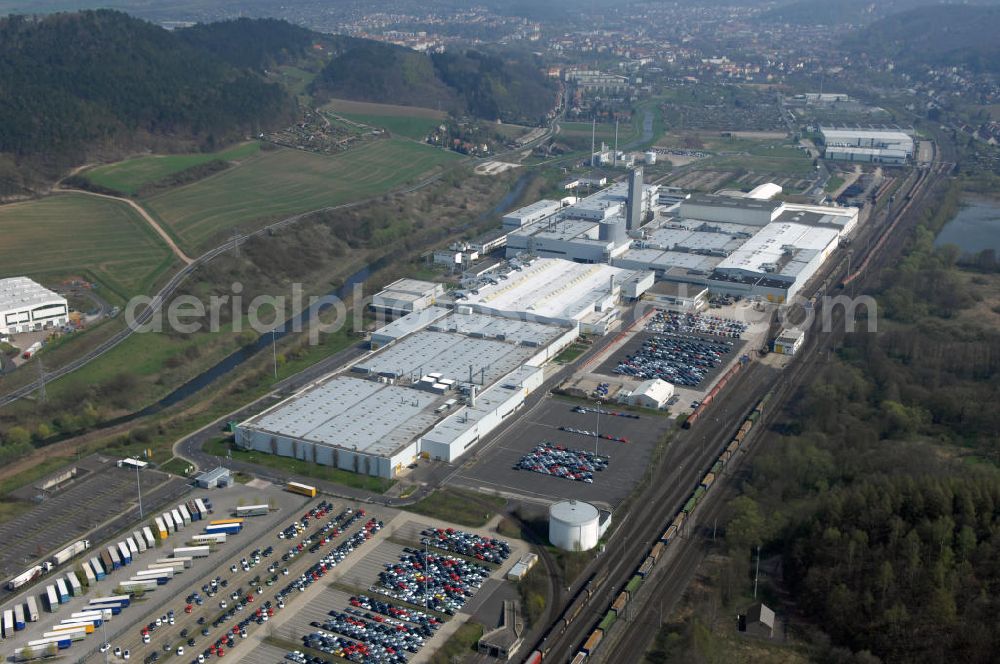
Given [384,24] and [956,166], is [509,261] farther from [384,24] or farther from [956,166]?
[384,24]

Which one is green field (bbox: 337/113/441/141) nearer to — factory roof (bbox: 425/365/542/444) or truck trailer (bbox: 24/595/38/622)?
factory roof (bbox: 425/365/542/444)

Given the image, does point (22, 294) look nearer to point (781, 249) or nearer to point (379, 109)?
point (781, 249)

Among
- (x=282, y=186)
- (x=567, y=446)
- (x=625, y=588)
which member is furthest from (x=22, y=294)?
(x=625, y=588)

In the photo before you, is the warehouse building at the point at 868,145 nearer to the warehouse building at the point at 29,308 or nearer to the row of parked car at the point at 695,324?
the row of parked car at the point at 695,324

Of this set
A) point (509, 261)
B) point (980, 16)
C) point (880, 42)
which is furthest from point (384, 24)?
point (509, 261)

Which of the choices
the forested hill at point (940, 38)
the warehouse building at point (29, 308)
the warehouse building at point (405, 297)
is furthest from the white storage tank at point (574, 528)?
the forested hill at point (940, 38)
